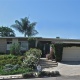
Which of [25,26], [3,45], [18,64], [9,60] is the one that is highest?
[25,26]

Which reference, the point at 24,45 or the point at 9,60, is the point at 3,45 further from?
the point at 9,60

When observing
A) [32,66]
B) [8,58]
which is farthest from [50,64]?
[8,58]

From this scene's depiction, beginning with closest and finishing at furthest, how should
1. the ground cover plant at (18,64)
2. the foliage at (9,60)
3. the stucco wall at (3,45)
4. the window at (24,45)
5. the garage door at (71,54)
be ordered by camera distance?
the ground cover plant at (18,64) < the foliage at (9,60) < the garage door at (71,54) < the stucco wall at (3,45) < the window at (24,45)

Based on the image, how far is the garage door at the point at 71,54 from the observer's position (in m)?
30.0

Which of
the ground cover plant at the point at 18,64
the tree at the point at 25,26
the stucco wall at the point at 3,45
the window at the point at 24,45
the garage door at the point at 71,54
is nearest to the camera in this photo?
the ground cover plant at the point at 18,64

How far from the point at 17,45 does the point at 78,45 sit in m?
8.03

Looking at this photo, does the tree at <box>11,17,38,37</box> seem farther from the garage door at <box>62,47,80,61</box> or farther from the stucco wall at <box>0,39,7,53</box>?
the garage door at <box>62,47,80,61</box>

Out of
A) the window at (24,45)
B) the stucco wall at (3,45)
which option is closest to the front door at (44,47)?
the window at (24,45)

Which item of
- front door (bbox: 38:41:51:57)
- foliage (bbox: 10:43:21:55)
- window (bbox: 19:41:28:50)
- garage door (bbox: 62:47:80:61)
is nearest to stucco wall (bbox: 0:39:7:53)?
window (bbox: 19:41:28:50)

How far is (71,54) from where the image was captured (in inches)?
1193

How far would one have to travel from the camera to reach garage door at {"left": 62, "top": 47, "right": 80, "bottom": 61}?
2998 centimetres

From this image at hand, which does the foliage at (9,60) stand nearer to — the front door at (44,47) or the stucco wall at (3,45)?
the stucco wall at (3,45)

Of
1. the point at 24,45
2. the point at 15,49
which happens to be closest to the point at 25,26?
the point at 24,45

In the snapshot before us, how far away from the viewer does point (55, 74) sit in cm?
1962
